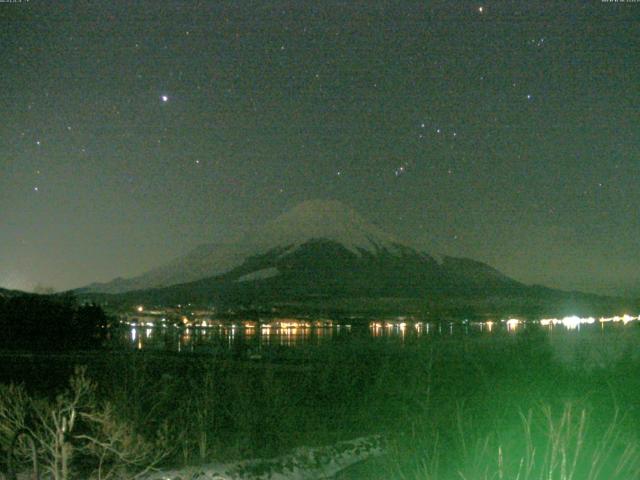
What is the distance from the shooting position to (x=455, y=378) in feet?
55.0

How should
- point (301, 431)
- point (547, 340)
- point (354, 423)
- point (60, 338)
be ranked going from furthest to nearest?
point (60, 338) < point (547, 340) < point (354, 423) < point (301, 431)

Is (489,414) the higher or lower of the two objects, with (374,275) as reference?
lower

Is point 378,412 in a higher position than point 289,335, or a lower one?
lower

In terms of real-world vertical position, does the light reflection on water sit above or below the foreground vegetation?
above

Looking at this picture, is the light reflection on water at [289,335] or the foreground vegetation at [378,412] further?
the light reflection on water at [289,335]

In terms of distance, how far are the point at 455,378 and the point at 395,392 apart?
53.6 inches

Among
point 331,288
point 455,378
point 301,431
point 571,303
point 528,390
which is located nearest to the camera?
point 528,390

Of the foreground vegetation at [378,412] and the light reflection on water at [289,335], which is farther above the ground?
the light reflection on water at [289,335]

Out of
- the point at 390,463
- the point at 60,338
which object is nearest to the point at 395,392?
the point at 390,463

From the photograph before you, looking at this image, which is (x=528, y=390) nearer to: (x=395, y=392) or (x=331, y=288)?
(x=395, y=392)

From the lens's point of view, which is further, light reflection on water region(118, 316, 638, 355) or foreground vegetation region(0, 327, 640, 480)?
light reflection on water region(118, 316, 638, 355)

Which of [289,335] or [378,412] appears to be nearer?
[378,412]

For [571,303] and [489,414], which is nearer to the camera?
[489,414]

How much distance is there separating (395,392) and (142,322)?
123 meters
